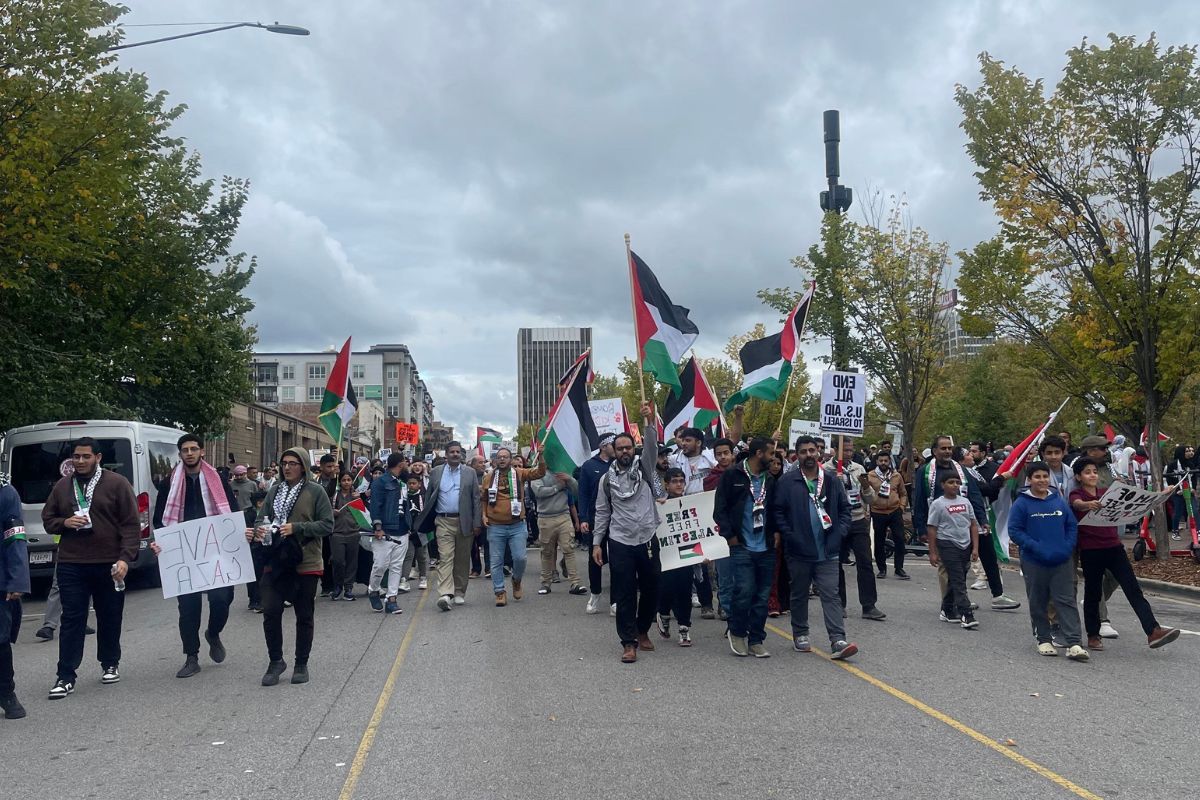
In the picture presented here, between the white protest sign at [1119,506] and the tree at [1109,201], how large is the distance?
21.7 ft

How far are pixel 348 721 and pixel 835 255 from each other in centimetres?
2208

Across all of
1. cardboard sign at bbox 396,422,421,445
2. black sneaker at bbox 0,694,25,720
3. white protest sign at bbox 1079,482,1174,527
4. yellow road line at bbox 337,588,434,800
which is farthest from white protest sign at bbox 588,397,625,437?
cardboard sign at bbox 396,422,421,445

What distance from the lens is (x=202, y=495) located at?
882 centimetres

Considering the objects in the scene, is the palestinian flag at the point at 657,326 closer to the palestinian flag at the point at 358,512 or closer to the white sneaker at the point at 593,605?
the white sneaker at the point at 593,605

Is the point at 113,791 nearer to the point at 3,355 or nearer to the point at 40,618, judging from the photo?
the point at 40,618

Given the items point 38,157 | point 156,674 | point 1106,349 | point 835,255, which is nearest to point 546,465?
point 156,674

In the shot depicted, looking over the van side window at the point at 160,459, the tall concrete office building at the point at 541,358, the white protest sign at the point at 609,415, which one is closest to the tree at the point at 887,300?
the white protest sign at the point at 609,415

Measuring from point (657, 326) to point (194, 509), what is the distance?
4.97 metres

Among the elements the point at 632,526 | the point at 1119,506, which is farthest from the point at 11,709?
the point at 1119,506

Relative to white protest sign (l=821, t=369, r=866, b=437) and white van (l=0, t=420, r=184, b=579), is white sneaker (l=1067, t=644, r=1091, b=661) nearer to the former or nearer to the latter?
white protest sign (l=821, t=369, r=866, b=437)

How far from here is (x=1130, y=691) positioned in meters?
7.30

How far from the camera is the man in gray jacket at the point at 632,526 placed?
9.00m

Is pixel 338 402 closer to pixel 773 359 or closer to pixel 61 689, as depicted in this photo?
pixel 773 359

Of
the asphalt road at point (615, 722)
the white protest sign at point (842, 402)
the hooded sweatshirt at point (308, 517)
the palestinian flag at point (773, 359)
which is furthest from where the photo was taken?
the white protest sign at point (842, 402)
